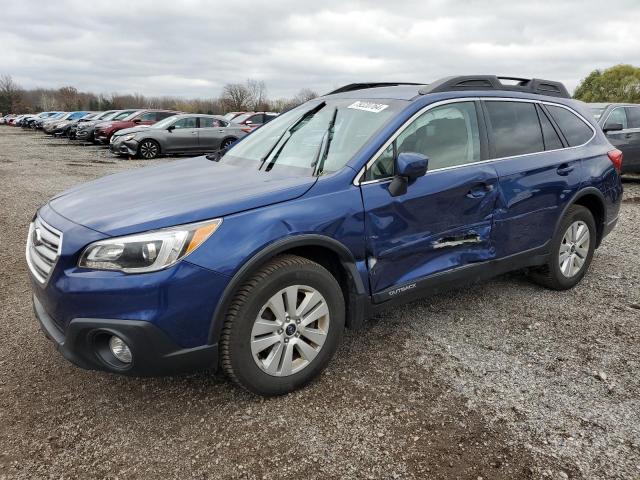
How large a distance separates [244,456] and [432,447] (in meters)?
0.90

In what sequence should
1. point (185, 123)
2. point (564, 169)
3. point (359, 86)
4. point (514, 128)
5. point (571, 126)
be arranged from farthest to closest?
point (185, 123), point (571, 126), point (359, 86), point (564, 169), point (514, 128)

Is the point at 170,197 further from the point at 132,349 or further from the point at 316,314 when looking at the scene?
the point at 316,314

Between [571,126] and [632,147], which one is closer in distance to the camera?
[571,126]

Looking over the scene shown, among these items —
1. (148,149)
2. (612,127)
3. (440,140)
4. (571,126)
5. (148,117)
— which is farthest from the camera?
(148,117)

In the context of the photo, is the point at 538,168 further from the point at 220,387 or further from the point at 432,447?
the point at 220,387

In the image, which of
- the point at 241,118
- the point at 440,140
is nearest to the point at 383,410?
the point at 440,140

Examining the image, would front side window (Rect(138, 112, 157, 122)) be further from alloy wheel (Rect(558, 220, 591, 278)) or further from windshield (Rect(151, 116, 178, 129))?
alloy wheel (Rect(558, 220, 591, 278))

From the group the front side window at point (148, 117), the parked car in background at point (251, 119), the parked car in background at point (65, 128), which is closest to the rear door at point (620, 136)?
the parked car in background at point (251, 119)

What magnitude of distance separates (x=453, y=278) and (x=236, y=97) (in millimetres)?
65194

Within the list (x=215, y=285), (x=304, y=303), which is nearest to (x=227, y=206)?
(x=215, y=285)

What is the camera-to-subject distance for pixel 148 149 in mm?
15695

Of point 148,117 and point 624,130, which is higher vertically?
point 148,117

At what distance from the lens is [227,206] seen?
2480mm

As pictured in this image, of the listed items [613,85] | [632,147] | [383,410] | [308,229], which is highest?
[613,85]
